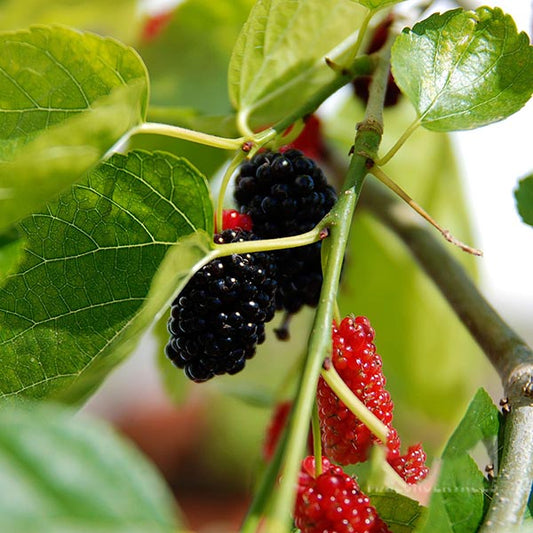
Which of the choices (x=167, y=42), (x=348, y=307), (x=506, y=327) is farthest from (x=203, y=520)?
(x=506, y=327)

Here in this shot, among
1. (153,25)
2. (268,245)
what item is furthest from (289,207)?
(153,25)

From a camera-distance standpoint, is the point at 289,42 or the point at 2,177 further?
the point at 289,42

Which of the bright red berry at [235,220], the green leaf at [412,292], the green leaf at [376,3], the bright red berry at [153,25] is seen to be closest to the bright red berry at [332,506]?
the bright red berry at [235,220]

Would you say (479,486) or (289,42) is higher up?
(289,42)

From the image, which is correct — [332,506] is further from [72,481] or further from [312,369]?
[72,481]

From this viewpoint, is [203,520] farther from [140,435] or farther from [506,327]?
[506,327]
